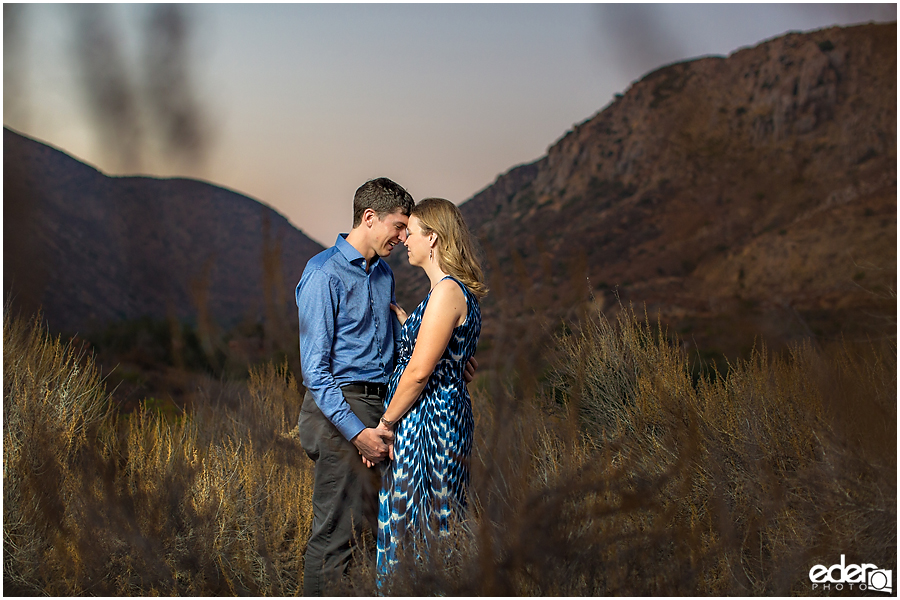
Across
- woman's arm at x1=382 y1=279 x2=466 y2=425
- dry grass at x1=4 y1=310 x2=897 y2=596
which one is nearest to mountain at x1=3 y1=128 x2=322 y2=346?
dry grass at x1=4 y1=310 x2=897 y2=596

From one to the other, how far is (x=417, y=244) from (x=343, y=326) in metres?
0.45

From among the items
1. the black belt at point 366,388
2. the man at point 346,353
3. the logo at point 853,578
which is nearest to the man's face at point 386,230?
the man at point 346,353

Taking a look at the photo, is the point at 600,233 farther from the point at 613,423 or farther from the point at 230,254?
the point at 230,254

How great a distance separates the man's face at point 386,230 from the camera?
8.34 ft

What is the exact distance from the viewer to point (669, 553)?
238 centimetres

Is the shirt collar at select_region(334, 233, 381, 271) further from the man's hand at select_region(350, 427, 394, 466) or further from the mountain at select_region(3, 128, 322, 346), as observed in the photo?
the mountain at select_region(3, 128, 322, 346)

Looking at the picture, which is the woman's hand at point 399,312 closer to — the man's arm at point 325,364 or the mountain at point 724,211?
the man's arm at point 325,364

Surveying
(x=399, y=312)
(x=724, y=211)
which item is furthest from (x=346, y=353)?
(x=724, y=211)

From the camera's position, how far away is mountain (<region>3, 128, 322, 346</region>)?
554 mm

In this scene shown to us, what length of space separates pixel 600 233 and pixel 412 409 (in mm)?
52962

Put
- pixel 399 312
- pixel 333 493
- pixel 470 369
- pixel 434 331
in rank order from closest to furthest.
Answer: pixel 434 331 → pixel 333 493 → pixel 470 369 → pixel 399 312

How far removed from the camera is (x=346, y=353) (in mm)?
2516

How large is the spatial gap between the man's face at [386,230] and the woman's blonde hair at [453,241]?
7.5 inches

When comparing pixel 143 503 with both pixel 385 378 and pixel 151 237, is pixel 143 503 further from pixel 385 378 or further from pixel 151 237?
pixel 151 237
